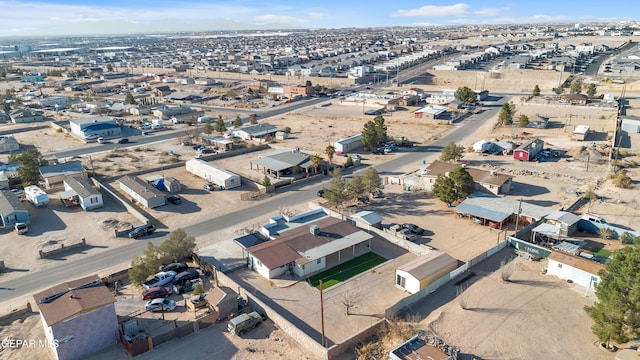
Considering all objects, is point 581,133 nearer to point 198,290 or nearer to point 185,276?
point 185,276

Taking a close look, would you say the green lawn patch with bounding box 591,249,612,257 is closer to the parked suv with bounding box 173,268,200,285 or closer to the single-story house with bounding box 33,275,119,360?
the parked suv with bounding box 173,268,200,285

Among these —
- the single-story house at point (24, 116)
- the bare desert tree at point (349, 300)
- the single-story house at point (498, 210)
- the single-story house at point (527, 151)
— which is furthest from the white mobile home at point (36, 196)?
the single-story house at point (527, 151)

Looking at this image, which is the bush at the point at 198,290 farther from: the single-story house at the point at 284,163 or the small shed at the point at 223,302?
the single-story house at the point at 284,163

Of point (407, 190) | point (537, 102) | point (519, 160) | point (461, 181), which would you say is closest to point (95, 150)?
point (407, 190)

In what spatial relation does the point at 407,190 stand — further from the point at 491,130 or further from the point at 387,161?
the point at 491,130

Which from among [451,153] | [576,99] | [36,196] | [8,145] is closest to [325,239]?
[451,153]

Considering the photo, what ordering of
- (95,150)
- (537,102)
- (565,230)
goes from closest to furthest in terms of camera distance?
(565,230), (95,150), (537,102)
